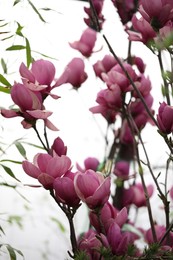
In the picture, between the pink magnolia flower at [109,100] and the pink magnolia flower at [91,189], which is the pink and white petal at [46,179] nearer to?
the pink magnolia flower at [91,189]

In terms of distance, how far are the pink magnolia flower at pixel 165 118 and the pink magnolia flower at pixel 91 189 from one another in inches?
3.7

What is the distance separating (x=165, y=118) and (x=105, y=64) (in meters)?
0.31

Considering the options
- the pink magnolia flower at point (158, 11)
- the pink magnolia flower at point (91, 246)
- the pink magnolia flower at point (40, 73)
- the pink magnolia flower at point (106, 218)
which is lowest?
the pink magnolia flower at point (91, 246)

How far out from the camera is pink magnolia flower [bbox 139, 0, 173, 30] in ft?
1.81

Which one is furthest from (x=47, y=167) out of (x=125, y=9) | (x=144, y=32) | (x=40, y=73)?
(x=125, y=9)

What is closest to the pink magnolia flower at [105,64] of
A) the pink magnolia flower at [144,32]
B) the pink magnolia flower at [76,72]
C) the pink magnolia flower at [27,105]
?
the pink magnolia flower at [76,72]

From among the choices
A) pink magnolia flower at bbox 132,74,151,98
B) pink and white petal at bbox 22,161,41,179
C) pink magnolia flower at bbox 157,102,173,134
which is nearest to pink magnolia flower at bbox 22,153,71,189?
pink and white petal at bbox 22,161,41,179

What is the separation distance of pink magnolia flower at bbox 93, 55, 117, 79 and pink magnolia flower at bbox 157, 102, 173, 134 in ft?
0.95

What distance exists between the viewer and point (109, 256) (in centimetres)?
49

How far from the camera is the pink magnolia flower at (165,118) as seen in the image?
1.80ft

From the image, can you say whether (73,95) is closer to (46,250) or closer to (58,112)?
(58,112)

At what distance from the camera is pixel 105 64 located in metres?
0.84

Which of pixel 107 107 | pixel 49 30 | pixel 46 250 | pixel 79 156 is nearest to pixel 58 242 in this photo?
pixel 46 250

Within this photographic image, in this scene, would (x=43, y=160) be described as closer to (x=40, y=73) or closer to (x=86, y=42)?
(x=40, y=73)
